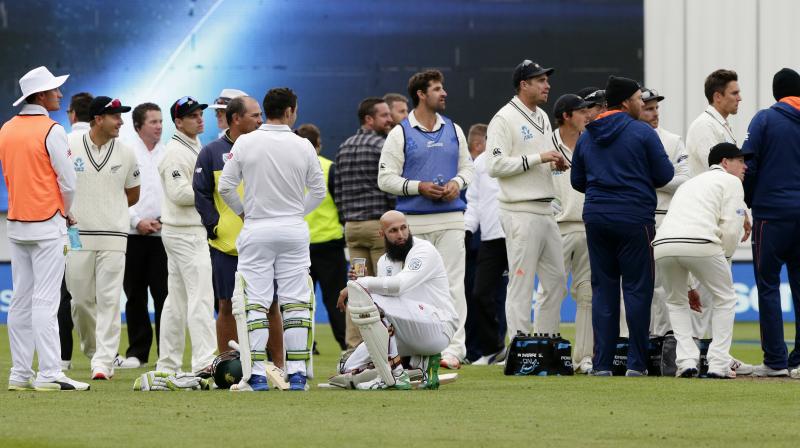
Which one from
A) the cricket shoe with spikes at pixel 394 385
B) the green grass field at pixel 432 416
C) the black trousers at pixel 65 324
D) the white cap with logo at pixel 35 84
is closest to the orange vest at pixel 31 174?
the white cap with logo at pixel 35 84

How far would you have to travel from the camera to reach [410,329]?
10180 millimetres

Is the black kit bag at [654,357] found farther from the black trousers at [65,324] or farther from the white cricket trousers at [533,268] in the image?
the black trousers at [65,324]

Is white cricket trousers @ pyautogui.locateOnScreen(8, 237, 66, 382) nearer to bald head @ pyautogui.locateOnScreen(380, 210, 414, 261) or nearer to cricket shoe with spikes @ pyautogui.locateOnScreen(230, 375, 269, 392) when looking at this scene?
cricket shoe with spikes @ pyautogui.locateOnScreen(230, 375, 269, 392)

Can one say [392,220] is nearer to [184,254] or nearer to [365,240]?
[184,254]

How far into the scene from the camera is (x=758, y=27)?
2016 cm

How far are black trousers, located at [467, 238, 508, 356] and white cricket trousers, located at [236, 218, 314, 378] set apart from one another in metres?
3.92

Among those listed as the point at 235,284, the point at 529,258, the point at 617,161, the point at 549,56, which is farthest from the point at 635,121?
the point at 549,56

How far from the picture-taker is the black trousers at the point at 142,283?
13352 mm

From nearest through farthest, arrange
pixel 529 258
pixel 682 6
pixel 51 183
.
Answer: pixel 51 183 < pixel 529 258 < pixel 682 6

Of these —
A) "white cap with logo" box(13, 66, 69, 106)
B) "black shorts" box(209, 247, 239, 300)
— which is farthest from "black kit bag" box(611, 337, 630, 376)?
"white cap with logo" box(13, 66, 69, 106)

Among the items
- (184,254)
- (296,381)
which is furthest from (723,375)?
(184,254)

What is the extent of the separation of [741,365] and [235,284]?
377 centimetres

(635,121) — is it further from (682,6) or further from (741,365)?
(682,6)

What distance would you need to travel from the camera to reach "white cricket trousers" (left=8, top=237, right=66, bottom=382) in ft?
32.5
